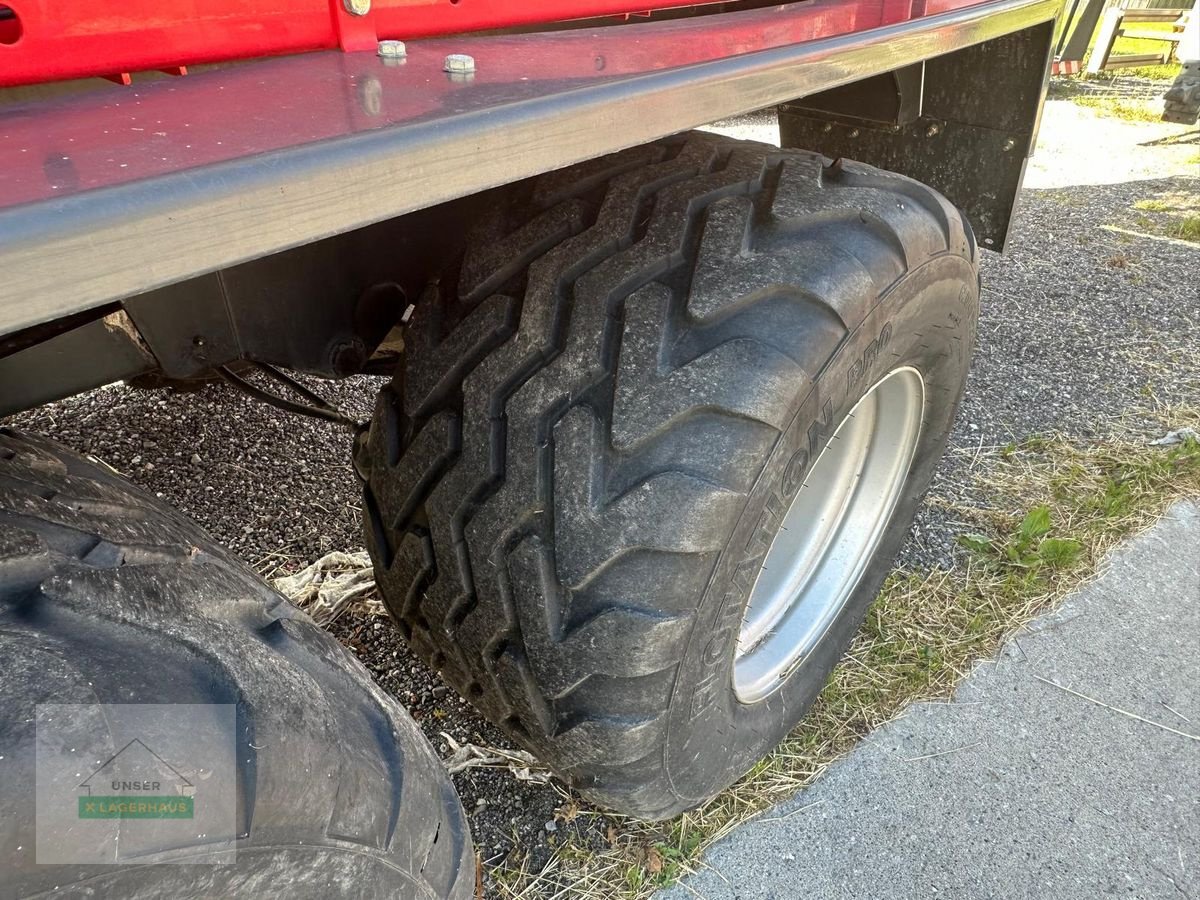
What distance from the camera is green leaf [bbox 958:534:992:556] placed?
217 cm

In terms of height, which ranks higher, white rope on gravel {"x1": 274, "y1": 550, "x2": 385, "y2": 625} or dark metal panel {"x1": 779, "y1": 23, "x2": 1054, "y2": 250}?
dark metal panel {"x1": 779, "y1": 23, "x2": 1054, "y2": 250}

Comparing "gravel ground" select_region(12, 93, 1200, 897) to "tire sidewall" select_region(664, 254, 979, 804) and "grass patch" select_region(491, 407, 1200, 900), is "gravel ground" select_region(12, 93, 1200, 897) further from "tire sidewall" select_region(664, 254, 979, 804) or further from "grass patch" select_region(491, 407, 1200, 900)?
"tire sidewall" select_region(664, 254, 979, 804)

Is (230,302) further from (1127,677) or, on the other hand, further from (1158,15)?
(1158,15)

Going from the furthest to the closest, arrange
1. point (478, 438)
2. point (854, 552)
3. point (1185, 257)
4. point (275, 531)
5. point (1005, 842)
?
1. point (1185, 257)
2. point (275, 531)
3. point (854, 552)
4. point (1005, 842)
5. point (478, 438)

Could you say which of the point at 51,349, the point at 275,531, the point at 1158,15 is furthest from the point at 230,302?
the point at 1158,15

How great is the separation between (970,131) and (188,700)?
5.80 feet

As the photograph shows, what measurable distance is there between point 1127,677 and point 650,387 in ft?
4.99

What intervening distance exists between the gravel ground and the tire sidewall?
0.33 meters

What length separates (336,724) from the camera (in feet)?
2.73

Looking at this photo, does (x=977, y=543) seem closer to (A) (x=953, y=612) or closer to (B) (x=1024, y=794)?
(A) (x=953, y=612)

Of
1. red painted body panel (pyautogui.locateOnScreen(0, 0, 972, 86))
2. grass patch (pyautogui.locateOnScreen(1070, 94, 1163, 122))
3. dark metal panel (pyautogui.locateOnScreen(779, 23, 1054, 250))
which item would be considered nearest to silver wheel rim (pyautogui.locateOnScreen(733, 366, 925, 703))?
dark metal panel (pyautogui.locateOnScreen(779, 23, 1054, 250))

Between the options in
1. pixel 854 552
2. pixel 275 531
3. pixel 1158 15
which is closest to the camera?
pixel 854 552

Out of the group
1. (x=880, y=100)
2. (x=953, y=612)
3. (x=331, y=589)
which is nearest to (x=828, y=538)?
(x=953, y=612)

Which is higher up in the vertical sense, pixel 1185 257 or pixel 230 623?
pixel 230 623
